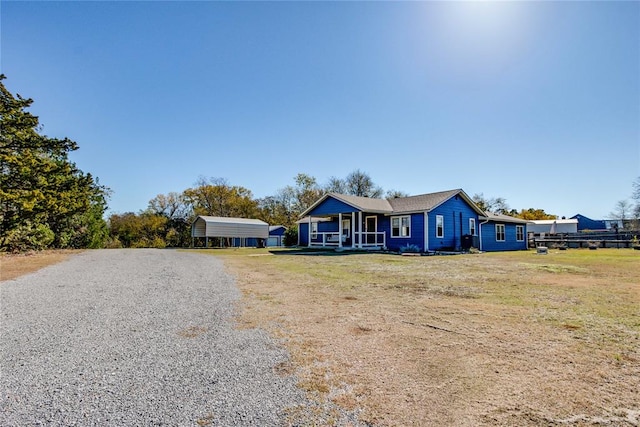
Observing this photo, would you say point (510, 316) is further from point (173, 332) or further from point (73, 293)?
point (73, 293)

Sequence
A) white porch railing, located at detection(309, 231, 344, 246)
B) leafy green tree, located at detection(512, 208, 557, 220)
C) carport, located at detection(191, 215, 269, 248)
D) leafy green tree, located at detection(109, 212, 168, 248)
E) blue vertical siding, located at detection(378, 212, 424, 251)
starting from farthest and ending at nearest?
leafy green tree, located at detection(512, 208, 557, 220) < leafy green tree, located at detection(109, 212, 168, 248) < carport, located at detection(191, 215, 269, 248) < white porch railing, located at detection(309, 231, 344, 246) < blue vertical siding, located at detection(378, 212, 424, 251)

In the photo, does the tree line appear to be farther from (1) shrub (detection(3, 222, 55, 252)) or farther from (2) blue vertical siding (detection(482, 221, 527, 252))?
(2) blue vertical siding (detection(482, 221, 527, 252))

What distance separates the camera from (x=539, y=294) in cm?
639

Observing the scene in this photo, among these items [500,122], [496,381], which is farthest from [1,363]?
[500,122]

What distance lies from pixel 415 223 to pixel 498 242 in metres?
9.78

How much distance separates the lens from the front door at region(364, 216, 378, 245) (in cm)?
2331

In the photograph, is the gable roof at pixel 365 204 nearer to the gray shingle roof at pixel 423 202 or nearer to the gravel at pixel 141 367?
the gray shingle roof at pixel 423 202

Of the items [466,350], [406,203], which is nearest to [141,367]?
[466,350]

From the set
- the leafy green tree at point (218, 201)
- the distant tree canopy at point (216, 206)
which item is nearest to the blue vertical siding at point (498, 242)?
the distant tree canopy at point (216, 206)

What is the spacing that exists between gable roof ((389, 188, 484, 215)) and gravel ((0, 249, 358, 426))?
16.5 metres

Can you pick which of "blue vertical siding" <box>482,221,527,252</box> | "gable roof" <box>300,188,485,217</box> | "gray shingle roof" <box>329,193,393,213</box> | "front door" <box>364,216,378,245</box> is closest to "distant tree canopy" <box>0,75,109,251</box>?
"gable roof" <box>300,188,485,217</box>

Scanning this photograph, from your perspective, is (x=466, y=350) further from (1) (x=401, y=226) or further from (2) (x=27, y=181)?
(2) (x=27, y=181)

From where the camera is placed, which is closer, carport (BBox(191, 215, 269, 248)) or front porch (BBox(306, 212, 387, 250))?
front porch (BBox(306, 212, 387, 250))

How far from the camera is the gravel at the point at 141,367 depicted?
7.70 feet
